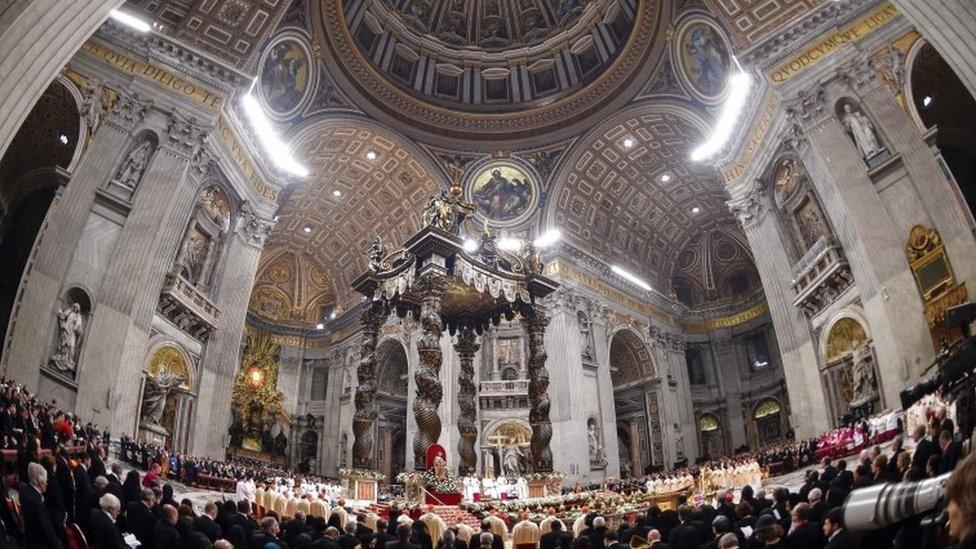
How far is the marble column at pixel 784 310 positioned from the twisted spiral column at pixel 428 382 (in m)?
9.55

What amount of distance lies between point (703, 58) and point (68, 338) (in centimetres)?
1773

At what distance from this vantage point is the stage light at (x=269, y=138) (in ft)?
56.2

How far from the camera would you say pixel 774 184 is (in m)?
16.4

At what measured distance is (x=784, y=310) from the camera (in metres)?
16.2

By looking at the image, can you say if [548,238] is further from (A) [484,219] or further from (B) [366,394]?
(B) [366,394]

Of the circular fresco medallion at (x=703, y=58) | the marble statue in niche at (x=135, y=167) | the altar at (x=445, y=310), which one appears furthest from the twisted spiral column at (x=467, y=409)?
the circular fresco medallion at (x=703, y=58)

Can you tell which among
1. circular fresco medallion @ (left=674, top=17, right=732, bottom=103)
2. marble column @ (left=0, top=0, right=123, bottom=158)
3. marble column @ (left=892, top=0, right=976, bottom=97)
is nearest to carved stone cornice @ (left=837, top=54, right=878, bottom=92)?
circular fresco medallion @ (left=674, top=17, right=732, bottom=103)

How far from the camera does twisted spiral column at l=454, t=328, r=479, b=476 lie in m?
12.0

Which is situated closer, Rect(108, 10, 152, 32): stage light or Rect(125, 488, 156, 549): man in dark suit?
Rect(125, 488, 156, 549): man in dark suit

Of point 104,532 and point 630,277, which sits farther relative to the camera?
point 630,277

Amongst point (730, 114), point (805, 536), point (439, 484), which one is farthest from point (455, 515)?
point (730, 114)

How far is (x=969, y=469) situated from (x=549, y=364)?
20.3m

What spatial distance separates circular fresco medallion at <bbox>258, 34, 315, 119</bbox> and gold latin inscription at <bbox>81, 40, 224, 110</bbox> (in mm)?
2833

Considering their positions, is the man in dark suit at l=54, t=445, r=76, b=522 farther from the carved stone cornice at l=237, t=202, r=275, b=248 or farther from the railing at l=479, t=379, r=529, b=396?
the railing at l=479, t=379, r=529, b=396
